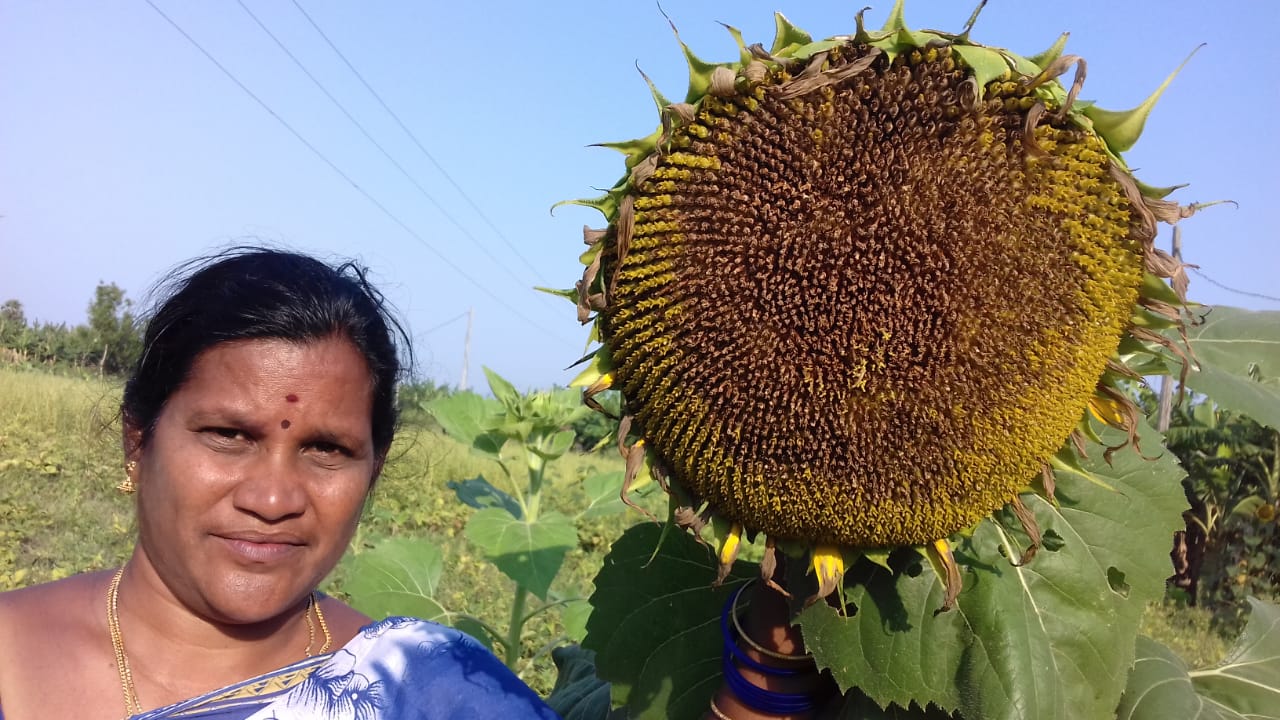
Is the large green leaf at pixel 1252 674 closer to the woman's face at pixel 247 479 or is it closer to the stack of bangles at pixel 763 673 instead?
the stack of bangles at pixel 763 673

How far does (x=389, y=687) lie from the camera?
208cm

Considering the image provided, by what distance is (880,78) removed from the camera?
129cm

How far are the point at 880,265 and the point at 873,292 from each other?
0.04 meters

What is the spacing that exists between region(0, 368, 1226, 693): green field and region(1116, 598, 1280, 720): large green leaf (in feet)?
11.5

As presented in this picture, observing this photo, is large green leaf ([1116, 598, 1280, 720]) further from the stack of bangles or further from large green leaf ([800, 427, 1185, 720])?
the stack of bangles

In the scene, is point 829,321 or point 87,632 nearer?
point 829,321

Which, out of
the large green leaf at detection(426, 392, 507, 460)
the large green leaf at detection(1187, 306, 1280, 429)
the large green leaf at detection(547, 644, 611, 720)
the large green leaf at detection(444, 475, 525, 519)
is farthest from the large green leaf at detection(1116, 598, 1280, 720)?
the large green leaf at detection(426, 392, 507, 460)

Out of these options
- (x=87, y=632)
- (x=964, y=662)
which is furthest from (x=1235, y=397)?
(x=87, y=632)

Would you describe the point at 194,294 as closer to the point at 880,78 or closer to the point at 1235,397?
the point at 880,78

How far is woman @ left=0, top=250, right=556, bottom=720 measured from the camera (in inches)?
73.0

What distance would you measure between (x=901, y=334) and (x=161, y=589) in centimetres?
170

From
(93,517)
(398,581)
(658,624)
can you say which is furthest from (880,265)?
(93,517)

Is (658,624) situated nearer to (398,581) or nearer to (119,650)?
(119,650)

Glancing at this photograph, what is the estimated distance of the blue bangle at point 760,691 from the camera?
64.4 inches
